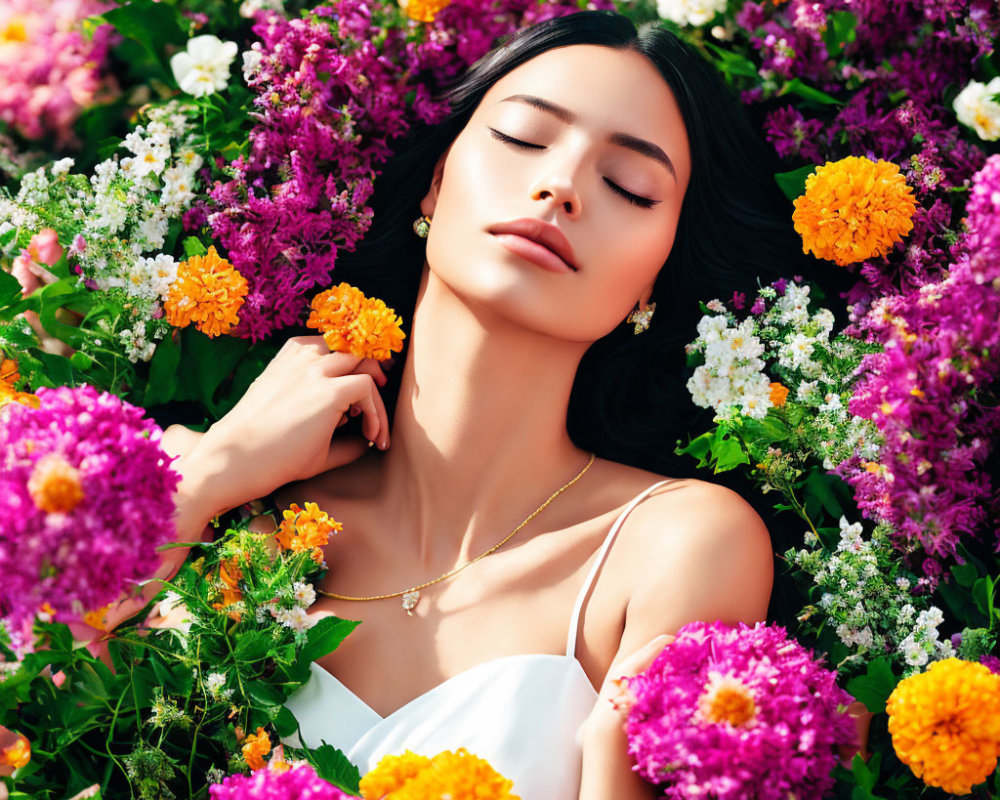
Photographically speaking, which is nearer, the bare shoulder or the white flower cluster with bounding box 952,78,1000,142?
the bare shoulder

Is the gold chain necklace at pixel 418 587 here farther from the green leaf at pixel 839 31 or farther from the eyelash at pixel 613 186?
the green leaf at pixel 839 31

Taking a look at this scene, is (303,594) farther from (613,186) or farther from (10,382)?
(613,186)

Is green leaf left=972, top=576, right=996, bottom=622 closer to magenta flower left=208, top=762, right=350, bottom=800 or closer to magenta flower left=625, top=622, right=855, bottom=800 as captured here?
magenta flower left=625, top=622, right=855, bottom=800

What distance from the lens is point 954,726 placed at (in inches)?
98.3

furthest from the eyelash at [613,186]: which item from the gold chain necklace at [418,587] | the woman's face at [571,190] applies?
the gold chain necklace at [418,587]

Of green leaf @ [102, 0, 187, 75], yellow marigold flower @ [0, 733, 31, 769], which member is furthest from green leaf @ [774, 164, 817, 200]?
yellow marigold flower @ [0, 733, 31, 769]

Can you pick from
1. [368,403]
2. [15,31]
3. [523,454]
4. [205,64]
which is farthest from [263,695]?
[15,31]

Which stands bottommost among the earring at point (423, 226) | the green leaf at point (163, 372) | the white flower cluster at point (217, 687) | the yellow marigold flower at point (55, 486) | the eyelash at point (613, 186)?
the white flower cluster at point (217, 687)

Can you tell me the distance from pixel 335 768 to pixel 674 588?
3.00ft

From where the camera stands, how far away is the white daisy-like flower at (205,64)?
11.3 feet

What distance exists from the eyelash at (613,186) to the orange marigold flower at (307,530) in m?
1.10

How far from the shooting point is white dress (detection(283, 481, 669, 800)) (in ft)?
8.66

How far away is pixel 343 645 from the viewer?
2932 mm

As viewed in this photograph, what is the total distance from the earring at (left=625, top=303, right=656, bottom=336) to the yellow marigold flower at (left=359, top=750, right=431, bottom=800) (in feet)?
4.83
